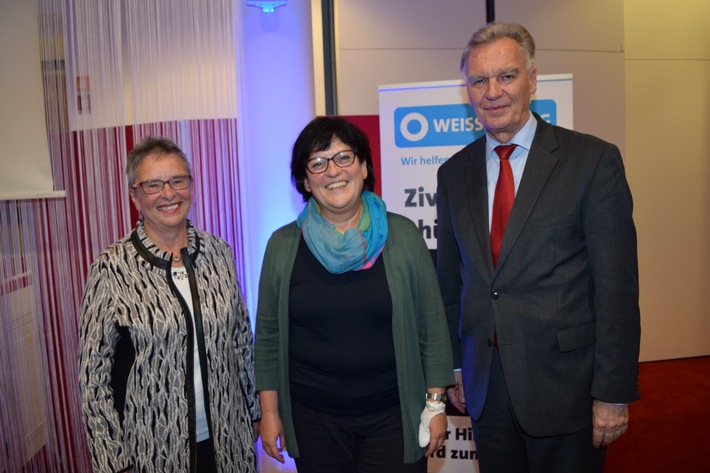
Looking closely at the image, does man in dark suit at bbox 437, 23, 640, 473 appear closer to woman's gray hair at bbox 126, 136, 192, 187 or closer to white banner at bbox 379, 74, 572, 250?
white banner at bbox 379, 74, 572, 250

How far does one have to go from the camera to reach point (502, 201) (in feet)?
5.88

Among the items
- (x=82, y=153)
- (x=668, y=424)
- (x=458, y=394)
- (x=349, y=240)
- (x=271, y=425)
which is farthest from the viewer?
(x=668, y=424)

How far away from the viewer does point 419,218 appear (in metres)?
2.85

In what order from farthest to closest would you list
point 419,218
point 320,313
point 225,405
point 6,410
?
point 6,410
point 419,218
point 225,405
point 320,313

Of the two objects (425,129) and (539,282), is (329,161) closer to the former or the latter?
(539,282)

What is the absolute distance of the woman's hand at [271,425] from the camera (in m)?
1.81

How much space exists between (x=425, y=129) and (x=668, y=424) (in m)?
2.69

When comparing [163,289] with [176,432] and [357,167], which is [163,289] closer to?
[176,432]

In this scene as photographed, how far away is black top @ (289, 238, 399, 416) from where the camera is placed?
1.71 m

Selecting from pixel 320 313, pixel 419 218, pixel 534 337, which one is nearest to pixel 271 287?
pixel 320 313

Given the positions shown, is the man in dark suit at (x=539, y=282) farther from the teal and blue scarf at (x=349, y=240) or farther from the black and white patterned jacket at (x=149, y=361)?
the black and white patterned jacket at (x=149, y=361)

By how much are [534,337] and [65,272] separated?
102 inches

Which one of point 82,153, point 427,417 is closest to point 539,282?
point 427,417

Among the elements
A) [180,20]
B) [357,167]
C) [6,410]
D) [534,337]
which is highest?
[180,20]
